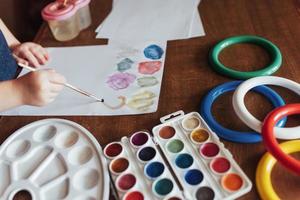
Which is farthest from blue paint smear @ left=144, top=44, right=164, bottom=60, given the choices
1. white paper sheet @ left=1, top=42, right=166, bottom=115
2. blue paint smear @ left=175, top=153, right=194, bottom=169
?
blue paint smear @ left=175, top=153, right=194, bottom=169

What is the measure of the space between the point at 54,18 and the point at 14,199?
40 centimetres

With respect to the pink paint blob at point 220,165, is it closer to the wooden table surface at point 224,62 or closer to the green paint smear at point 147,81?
the wooden table surface at point 224,62

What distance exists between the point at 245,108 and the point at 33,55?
0.46 m

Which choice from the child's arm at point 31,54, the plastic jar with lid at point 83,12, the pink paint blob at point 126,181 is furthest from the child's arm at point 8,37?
the pink paint blob at point 126,181

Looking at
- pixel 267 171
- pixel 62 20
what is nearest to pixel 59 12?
pixel 62 20

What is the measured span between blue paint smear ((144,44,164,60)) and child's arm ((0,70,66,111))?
0.20 m

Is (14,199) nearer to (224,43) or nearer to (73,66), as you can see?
(73,66)

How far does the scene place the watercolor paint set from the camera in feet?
1.49

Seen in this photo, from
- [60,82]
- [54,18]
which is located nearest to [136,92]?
[60,82]

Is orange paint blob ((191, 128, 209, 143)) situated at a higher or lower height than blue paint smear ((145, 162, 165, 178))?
higher

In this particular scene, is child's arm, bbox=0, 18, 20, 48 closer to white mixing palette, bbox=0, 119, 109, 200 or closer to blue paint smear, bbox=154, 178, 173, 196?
white mixing palette, bbox=0, 119, 109, 200

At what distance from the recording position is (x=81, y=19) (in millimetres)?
796

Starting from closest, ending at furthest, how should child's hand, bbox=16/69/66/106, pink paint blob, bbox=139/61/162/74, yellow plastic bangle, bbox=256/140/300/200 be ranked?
yellow plastic bangle, bbox=256/140/300/200 → child's hand, bbox=16/69/66/106 → pink paint blob, bbox=139/61/162/74

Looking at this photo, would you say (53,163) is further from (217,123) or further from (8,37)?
(8,37)
